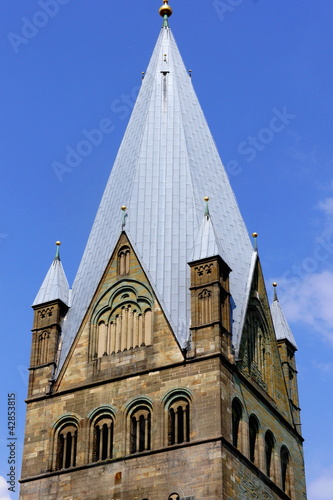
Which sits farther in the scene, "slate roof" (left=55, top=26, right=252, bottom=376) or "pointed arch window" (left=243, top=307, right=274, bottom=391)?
"slate roof" (left=55, top=26, right=252, bottom=376)

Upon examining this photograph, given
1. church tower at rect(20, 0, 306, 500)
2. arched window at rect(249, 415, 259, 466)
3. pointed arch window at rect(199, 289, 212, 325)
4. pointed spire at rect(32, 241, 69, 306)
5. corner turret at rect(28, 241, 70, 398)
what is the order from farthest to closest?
1. pointed spire at rect(32, 241, 69, 306)
2. corner turret at rect(28, 241, 70, 398)
3. pointed arch window at rect(199, 289, 212, 325)
4. arched window at rect(249, 415, 259, 466)
5. church tower at rect(20, 0, 306, 500)

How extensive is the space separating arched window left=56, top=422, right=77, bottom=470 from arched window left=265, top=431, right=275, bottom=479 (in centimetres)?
678

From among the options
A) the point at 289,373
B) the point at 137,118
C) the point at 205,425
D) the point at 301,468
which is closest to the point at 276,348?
the point at 289,373

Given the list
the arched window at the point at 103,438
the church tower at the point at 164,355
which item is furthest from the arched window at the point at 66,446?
the arched window at the point at 103,438

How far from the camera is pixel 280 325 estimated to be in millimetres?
51844

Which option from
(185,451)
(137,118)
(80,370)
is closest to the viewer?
(185,451)

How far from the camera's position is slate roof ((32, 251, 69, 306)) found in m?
49.1

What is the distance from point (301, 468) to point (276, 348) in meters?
4.73

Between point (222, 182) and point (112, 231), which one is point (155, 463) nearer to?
point (112, 231)

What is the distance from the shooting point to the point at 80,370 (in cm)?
4650

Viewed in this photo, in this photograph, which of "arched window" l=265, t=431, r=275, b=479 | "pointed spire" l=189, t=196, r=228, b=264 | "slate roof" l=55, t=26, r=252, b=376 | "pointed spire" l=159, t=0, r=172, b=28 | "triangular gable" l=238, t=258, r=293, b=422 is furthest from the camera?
"pointed spire" l=159, t=0, r=172, b=28

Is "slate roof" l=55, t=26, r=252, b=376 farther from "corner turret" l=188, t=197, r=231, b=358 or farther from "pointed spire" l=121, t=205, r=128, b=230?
"corner turret" l=188, t=197, r=231, b=358

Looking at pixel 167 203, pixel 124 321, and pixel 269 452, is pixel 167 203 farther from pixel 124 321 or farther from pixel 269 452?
pixel 269 452

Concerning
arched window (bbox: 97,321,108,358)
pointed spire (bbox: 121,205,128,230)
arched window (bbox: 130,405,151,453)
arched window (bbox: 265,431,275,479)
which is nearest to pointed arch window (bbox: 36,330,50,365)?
arched window (bbox: 97,321,108,358)
